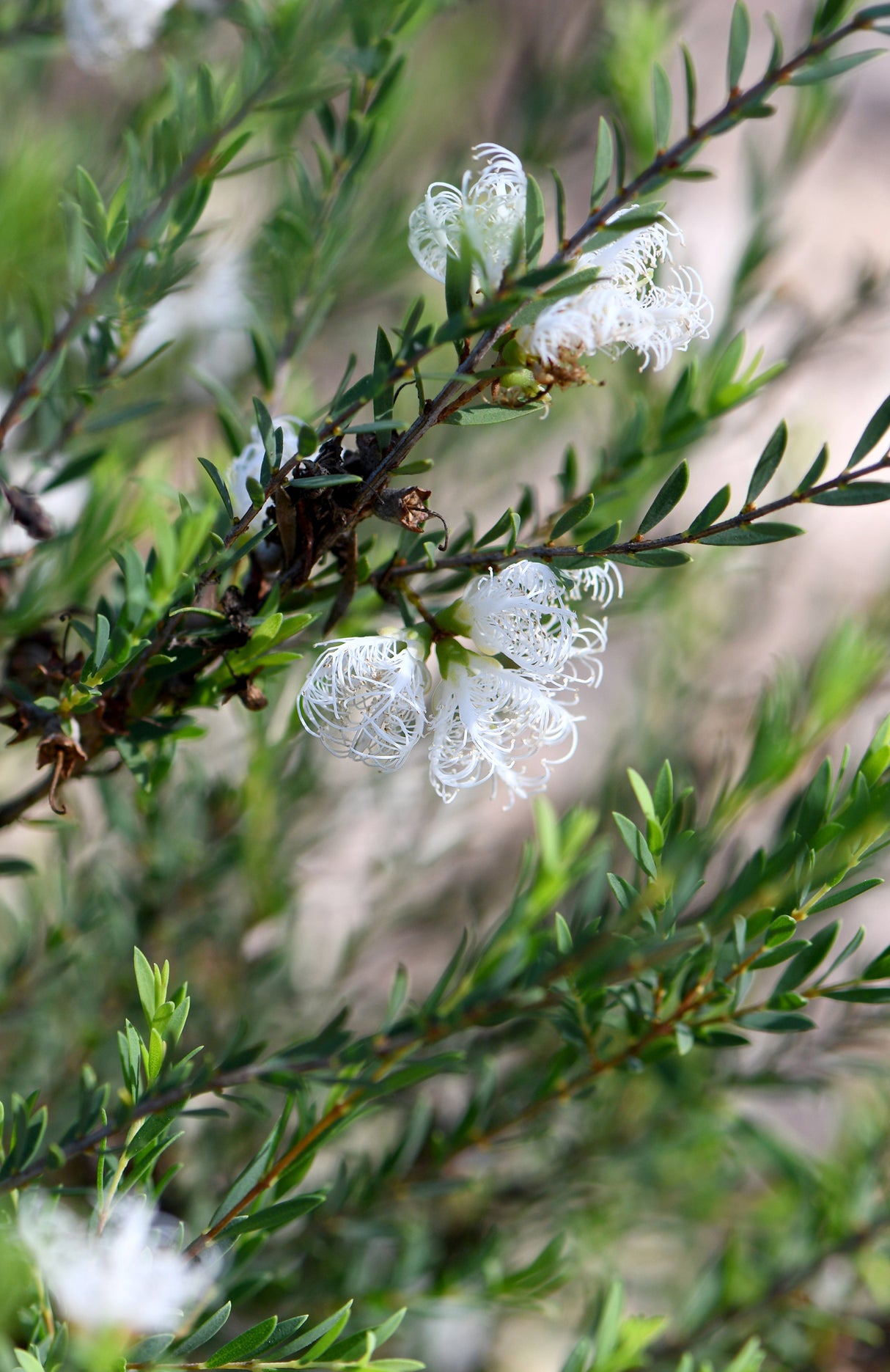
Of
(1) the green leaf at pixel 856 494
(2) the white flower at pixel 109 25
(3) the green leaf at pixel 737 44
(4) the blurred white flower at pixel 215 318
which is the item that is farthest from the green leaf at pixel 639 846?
(4) the blurred white flower at pixel 215 318

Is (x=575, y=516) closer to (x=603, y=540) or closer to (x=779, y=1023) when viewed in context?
(x=603, y=540)

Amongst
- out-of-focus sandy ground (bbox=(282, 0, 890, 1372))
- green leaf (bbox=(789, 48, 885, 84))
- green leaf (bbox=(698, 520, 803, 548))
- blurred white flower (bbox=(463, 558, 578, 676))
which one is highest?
green leaf (bbox=(789, 48, 885, 84))

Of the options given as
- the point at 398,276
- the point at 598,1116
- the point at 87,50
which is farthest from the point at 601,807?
the point at 87,50

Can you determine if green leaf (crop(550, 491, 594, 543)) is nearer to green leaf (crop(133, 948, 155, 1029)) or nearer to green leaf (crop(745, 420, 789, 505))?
green leaf (crop(745, 420, 789, 505))

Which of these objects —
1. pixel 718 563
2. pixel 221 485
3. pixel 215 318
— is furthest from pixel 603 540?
pixel 215 318

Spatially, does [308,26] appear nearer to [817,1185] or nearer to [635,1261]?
[817,1185]

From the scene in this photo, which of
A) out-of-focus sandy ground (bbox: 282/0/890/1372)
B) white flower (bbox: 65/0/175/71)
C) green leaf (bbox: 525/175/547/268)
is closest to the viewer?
green leaf (bbox: 525/175/547/268)

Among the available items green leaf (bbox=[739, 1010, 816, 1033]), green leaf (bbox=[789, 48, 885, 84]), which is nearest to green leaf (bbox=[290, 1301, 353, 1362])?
green leaf (bbox=[739, 1010, 816, 1033])
